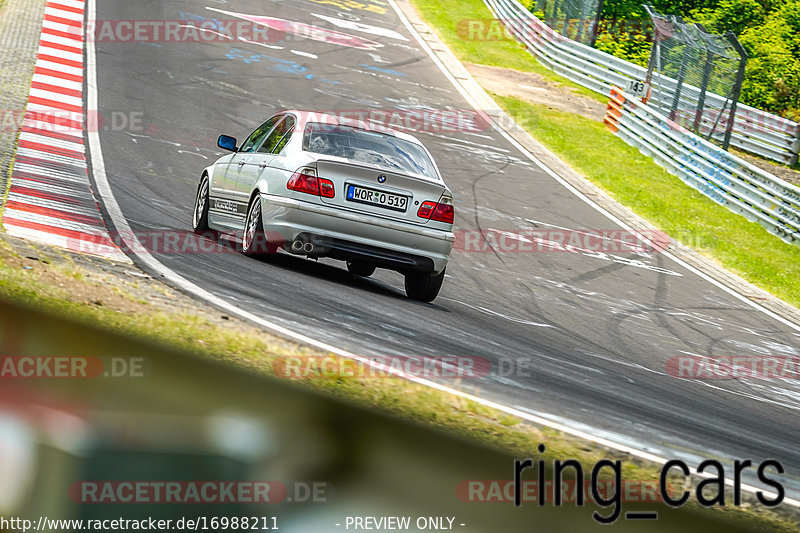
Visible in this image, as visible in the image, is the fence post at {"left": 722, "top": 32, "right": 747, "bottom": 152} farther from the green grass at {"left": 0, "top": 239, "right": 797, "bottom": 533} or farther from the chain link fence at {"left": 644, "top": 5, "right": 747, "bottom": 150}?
the green grass at {"left": 0, "top": 239, "right": 797, "bottom": 533}

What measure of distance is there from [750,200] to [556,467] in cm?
1747

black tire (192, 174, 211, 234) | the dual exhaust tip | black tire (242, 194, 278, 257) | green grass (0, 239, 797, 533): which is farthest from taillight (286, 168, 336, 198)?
black tire (192, 174, 211, 234)

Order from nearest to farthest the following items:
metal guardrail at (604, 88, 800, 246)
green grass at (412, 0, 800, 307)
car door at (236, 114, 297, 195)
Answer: car door at (236, 114, 297, 195) < green grass at (412, 0, 800, 307) < metal guardrail at (604, 88, 800, 246)

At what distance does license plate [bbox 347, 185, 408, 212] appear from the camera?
8352 millimetres

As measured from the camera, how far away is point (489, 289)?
420 inches

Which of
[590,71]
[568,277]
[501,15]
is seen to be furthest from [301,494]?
[501,15]

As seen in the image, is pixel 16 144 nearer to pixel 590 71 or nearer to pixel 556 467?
pixel 556 467

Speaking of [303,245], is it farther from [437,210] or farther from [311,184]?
[437,210]

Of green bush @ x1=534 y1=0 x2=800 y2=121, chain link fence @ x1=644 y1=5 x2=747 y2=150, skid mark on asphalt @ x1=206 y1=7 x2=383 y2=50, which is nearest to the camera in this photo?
chain link fence @ x1=644 y1=5 x2=747 y2=150

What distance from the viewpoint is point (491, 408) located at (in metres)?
4.66

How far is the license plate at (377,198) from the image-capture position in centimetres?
835

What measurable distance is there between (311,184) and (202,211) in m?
2.52

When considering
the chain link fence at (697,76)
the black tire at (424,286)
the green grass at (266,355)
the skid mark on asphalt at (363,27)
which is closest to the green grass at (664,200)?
the chain link fence at (697,76)

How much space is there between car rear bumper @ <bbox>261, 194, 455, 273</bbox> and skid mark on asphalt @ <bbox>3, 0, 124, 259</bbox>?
1.41 m
